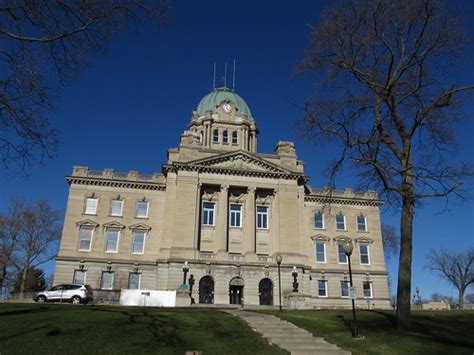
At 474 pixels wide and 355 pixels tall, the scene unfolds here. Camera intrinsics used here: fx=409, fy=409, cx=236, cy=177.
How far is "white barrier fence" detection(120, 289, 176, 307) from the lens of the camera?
3225 centimetres

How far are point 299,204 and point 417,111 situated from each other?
29.5 m

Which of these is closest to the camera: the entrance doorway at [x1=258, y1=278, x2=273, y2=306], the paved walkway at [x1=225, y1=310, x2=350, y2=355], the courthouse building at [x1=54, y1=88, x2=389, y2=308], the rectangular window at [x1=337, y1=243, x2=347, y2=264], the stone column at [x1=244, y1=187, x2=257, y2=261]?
the paved walkway at [x1=225, y1=310, x2=350, y2=355]

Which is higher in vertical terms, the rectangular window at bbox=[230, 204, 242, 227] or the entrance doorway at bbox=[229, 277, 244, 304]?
the rectangular window at bbox=[230, 204, 242, 227]

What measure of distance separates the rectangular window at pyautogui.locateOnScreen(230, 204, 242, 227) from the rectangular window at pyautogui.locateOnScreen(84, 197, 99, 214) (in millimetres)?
15451

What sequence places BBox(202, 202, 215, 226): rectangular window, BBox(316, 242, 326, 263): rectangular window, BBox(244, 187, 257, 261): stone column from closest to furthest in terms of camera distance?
BBox(244, 187, 257, 261): stone column, BBox(202, 202, 215, 226): rectangular window, BBox(316, 242, 326, 263): rectangular window

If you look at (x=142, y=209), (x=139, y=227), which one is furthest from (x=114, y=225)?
(x=142, y=209)

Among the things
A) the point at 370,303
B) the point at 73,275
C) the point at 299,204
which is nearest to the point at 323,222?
the point at 299,204

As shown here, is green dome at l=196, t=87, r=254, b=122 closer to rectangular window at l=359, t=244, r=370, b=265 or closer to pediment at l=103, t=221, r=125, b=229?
pediment at l=103, t=221, r=125, b=229

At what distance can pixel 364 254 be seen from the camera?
1978 inches

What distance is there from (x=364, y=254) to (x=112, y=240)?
30.0m

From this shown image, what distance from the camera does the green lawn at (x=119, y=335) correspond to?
1415 cm

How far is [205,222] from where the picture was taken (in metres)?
45.7

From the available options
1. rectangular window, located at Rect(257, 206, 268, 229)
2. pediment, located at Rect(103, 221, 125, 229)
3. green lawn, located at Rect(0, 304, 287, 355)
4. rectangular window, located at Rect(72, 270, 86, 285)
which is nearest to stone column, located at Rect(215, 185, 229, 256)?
rectangular window, located at Rect(257, 206, 268, 229)

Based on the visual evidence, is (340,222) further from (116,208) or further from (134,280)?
(116,208)
